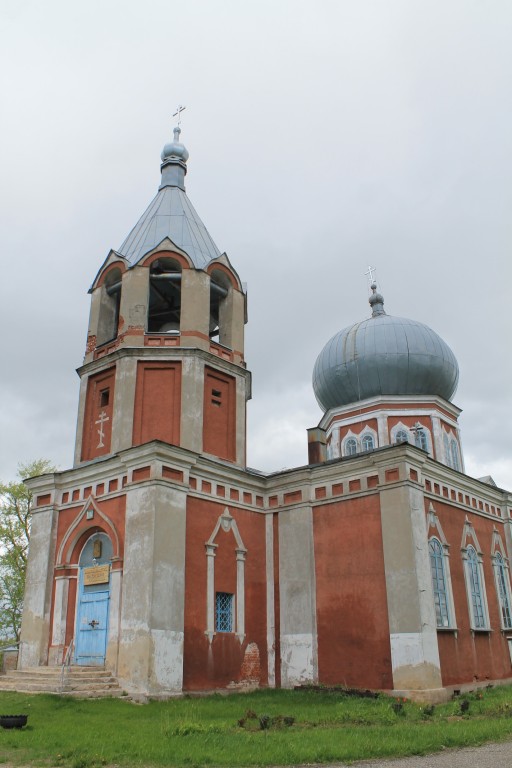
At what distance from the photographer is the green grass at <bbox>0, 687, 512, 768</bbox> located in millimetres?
7406

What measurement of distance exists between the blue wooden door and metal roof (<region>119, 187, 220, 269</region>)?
8324 mm

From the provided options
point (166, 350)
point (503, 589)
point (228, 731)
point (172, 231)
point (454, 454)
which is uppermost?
point (172, 231)

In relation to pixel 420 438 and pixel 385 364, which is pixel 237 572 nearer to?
pixel 420 438

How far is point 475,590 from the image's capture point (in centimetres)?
1667

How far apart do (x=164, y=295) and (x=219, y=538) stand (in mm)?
7372

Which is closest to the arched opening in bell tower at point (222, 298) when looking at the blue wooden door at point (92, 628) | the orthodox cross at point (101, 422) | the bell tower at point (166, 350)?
the bell tower at point (166, 350)

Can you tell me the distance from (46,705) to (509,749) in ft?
24.0

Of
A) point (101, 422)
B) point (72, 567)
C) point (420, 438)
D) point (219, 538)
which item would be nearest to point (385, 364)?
point (420, 438)

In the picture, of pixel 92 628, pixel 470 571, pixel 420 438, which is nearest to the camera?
pixel 92 628

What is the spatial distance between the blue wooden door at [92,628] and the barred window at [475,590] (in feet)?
28.0

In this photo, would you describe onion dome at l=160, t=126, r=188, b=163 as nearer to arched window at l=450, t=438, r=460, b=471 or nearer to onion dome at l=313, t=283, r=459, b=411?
onion dome at l=313, t=283, r=459, b=411

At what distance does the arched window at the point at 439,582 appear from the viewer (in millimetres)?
14830

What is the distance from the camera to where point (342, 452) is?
2100cm

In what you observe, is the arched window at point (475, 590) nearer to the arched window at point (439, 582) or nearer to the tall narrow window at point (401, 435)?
the arched window at point (439, 582)
